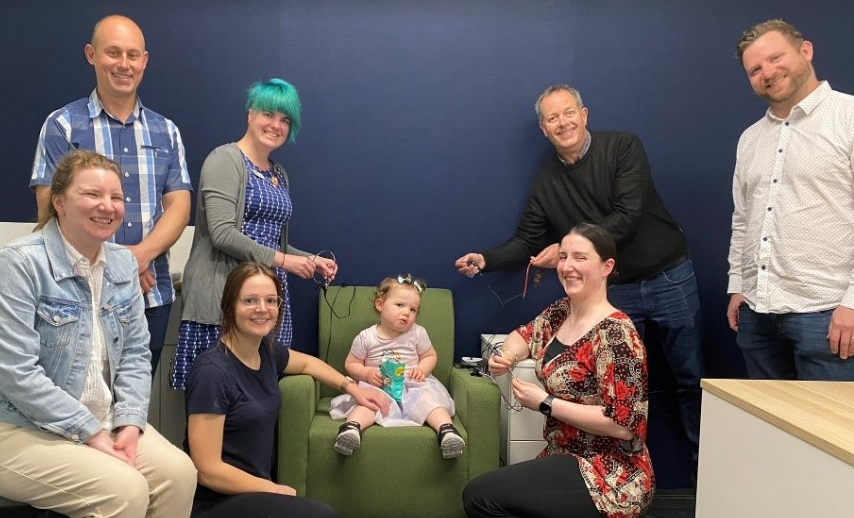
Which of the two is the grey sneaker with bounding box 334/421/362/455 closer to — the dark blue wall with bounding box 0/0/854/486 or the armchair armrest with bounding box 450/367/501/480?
the armchair armrest with bounding box 450/367/501/480

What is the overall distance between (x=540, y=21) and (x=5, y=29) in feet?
7.87

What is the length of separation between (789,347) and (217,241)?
207 cm

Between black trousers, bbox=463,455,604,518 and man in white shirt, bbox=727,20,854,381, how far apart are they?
0.88 meters

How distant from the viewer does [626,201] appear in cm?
319

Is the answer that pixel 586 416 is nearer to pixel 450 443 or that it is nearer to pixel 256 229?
pixel 450 443

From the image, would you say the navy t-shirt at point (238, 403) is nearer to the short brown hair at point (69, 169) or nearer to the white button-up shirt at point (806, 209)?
the short brown hair at point (69, 169)

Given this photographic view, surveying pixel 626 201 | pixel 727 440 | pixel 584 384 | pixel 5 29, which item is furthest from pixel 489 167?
pixel 5 29

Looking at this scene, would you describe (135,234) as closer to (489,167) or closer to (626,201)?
(489,167)

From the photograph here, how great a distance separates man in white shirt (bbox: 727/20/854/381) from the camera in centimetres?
252

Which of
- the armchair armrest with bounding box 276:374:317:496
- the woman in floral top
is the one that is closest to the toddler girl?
the armchair armrest with bounding box 276:374:317:496

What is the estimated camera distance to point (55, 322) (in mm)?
2104

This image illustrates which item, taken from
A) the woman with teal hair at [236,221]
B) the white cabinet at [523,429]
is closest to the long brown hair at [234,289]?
the woman with teal hair at [236,221]

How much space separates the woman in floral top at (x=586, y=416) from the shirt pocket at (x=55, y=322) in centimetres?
133

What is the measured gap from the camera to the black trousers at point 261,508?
234 centimetres
